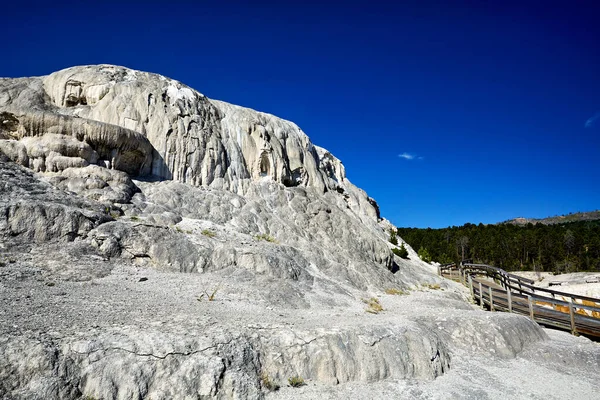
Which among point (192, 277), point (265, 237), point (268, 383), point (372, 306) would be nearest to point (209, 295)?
point (192, 277)

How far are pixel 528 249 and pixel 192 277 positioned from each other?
76277mm

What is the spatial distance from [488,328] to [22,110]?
23956 millimetres

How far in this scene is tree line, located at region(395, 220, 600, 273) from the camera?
6362 cm

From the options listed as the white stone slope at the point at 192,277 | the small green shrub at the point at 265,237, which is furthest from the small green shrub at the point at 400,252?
the small green shrub at the point at 265,237

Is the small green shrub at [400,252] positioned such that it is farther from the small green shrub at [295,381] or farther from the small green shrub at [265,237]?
the small green shrub at [295,381]

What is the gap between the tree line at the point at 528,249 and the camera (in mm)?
63625

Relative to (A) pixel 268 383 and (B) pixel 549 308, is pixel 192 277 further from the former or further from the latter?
(B) pixel 549 308

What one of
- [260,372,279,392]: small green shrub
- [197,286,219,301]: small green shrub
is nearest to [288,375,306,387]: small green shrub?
[260,372,279,392]: small green shrub

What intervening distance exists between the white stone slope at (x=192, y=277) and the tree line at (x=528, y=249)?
47426 mm

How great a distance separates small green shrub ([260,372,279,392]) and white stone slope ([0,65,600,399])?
69mm

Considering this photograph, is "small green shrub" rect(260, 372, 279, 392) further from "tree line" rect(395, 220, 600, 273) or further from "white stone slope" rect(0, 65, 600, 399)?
"tree line" rect(395, 220, 600, 273)

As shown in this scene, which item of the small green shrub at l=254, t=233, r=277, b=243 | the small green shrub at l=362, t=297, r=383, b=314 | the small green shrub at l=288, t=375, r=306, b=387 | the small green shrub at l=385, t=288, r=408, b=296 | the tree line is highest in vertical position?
the tree line

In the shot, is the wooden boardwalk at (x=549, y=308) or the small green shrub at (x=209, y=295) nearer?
the small green shrub at (x=209, y=295)

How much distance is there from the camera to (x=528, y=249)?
69062 mm
